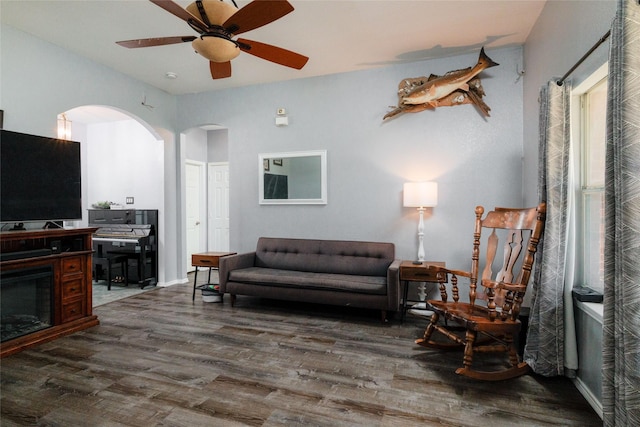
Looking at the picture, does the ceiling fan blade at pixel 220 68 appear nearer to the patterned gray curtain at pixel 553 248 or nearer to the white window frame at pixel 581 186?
the patterned gray curtain at pixel 553 248

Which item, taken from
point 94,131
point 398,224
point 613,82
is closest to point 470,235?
point 398,224

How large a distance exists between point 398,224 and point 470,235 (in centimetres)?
81

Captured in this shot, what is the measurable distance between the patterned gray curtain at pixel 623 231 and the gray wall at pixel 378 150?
237cm

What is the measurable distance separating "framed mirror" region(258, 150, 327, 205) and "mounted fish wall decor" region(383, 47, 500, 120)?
4.18 ft

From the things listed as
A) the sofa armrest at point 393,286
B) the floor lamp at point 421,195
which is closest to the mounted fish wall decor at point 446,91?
the floor lamp at point 421,195

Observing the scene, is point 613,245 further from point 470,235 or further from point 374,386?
point 470,235

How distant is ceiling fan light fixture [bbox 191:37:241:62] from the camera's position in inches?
80.1

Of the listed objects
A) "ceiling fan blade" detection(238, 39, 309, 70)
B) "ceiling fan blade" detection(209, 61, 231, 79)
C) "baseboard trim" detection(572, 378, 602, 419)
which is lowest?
"baseboard trim" detection(572, 378, 602, 419)

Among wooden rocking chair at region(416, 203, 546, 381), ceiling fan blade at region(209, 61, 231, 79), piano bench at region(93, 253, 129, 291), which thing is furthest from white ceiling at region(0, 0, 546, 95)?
piano bench at region(93, 253, 129, 291)

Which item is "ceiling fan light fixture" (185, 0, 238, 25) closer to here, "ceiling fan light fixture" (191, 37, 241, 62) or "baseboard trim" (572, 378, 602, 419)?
"ceiling fan light fixture" (191, 37, 241, 62)

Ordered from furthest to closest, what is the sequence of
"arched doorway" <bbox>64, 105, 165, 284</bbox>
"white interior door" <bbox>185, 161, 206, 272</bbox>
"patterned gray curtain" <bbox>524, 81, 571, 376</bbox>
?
"white interior door" <bbox>185, 161, 206, 272</bbox> → "arched doorway" <bbox>64, 105, 165, 284</bbox> → "patterned gray curtain" <bbox>524, 81, 571, 376</bbox>

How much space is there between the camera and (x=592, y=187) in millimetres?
2189

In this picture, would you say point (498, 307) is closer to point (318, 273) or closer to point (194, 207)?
point (318, 273)

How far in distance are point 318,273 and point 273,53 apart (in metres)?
2.45
